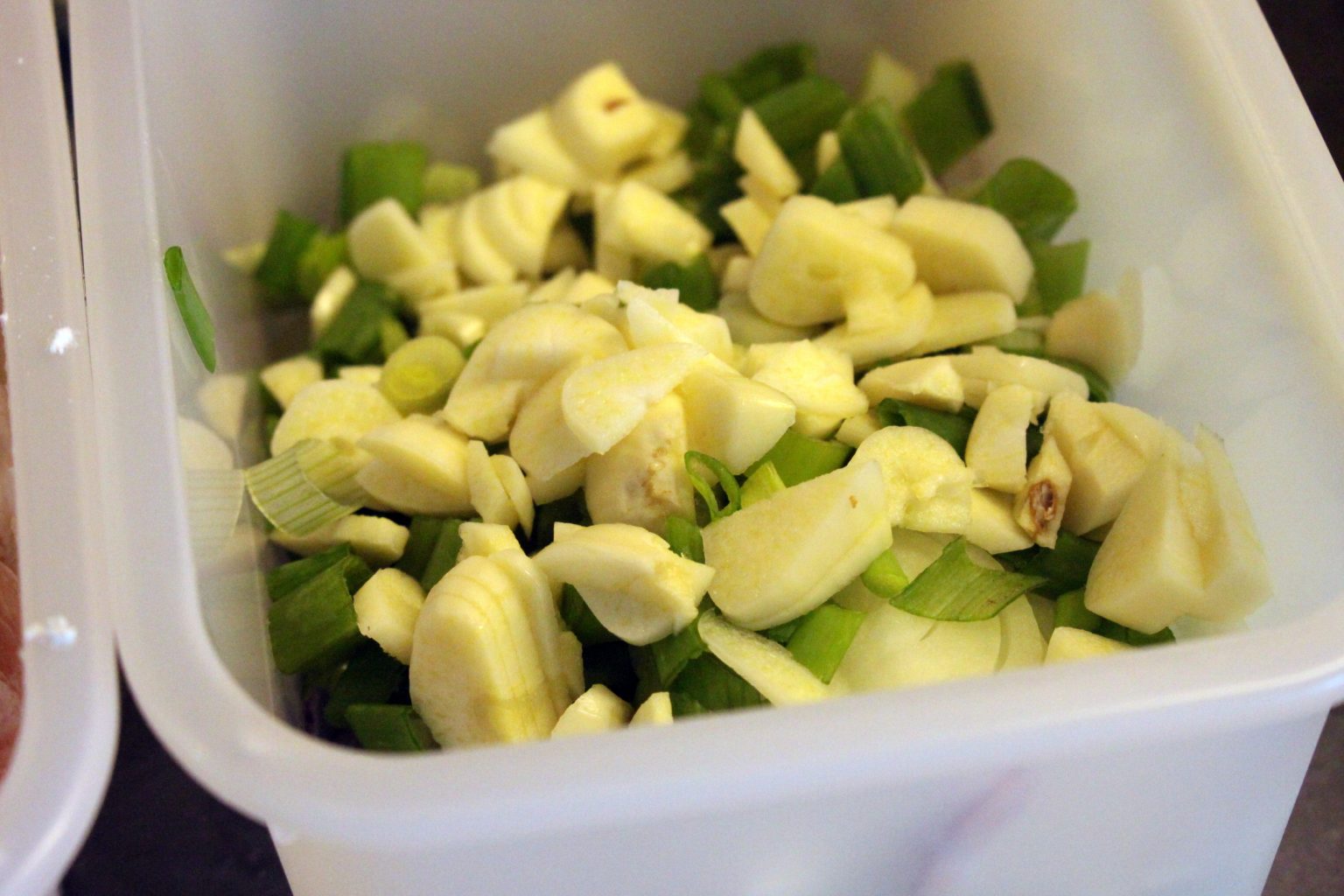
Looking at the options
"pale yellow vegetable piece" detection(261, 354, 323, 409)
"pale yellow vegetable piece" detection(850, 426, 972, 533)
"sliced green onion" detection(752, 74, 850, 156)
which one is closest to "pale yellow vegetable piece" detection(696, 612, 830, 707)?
"pale yellow vegetable piece" detection(850, 426, 972, 533)

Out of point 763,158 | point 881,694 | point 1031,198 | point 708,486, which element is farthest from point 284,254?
point 881,694

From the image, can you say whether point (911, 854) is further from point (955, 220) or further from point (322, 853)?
point (955, 220)

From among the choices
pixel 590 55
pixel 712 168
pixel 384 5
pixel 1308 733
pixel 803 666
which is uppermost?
pixel 384 5

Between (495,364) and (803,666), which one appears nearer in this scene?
(803,666)

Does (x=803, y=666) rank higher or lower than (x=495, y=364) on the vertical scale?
lower

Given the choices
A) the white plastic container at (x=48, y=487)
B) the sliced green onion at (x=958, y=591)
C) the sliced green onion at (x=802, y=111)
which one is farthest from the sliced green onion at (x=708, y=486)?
the sliced green onion at (x=802, y=111)

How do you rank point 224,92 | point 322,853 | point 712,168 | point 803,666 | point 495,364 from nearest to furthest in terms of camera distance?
point 322,853 → point 803,666 → point 495,364 → point 224,92 → point 712,168

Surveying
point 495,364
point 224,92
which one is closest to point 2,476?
point 495,364
